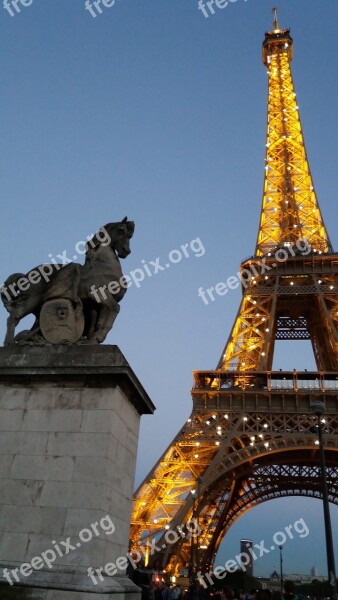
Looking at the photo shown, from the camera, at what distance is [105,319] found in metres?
7.89

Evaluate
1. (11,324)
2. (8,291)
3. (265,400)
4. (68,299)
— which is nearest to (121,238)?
(68,299)

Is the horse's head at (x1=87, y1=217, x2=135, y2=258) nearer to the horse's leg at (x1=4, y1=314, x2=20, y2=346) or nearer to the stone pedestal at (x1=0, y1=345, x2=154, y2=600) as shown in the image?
the horse's leg at (x1=4, y1=314, x2=20, y2=346)

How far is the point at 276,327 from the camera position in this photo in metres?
49.1

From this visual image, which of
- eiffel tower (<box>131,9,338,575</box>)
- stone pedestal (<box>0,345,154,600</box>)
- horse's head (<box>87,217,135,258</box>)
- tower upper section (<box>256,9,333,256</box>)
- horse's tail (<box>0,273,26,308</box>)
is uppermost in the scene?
tower upper section (<box>256,9,333,256</box>)

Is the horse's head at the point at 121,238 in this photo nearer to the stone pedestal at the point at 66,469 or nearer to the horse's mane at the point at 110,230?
the horse's mane at the point at 110,230

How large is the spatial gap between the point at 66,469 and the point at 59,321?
2.30 metres

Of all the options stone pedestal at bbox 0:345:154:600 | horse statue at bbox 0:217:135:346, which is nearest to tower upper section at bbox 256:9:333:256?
horse statue at bbox 0:217:135:346

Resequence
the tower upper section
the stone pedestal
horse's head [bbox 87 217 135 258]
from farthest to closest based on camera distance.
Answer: the tower upper section, horse's head [bbox 87 217 135 258], the stone pedestal

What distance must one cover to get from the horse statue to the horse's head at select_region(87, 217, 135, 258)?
0.07 m

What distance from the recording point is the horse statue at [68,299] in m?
7.75

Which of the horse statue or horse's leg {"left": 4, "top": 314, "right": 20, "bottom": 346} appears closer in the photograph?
the horse statue

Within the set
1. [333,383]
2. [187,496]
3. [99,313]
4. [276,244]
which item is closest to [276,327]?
[276,244]

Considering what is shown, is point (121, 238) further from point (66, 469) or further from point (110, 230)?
point (66, 469)

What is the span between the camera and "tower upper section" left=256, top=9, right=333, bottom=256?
4609 centimetres
